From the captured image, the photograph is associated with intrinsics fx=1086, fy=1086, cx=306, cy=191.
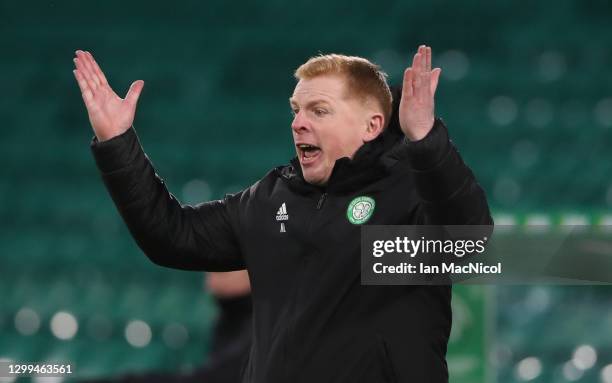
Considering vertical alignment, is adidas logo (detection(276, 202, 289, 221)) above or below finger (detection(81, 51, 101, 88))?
below

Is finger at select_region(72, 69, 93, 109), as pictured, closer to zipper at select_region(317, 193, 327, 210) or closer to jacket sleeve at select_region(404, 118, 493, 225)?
zipper at select_region(317, 193, 327, 210)

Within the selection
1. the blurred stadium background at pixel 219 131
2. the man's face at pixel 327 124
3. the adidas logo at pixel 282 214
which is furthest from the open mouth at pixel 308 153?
the blurred stadium background at pixel 219 131

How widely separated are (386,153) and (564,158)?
14.7 feet

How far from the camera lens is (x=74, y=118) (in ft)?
21.9

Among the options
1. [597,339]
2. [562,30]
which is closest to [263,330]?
[597,339]

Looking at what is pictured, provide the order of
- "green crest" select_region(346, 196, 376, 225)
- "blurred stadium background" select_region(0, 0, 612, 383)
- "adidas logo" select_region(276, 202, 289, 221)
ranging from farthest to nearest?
"blurred stadium background" select_region(0, 0, 612, 383), "adidas logo" select_region(276, 202, 289, 221), "green crest" select_region(346, 196, 376, 225)

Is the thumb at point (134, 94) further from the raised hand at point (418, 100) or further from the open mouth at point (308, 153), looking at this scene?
the raised hand at point (418, 100)

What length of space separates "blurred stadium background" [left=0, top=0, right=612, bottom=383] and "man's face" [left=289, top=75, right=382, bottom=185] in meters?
3.29

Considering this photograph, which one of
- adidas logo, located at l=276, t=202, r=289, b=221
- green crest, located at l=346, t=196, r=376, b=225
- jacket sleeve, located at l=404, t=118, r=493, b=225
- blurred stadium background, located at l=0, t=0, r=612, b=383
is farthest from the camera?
blurred stadium background, located at l=0, t=0, r=612, b=383

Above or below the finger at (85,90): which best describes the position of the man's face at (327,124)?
below

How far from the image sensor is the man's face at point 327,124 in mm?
2348

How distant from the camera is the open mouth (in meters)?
2.34

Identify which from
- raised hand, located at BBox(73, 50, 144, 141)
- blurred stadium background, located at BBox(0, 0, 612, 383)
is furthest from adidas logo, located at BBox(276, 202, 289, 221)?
blurred stadium background, located at BBox(0, 0, 612, 383)

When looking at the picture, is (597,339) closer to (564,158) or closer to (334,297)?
(564,158)
